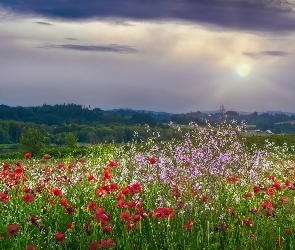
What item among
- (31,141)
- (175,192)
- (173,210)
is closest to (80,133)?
(31,141)

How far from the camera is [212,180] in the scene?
23.8 feet

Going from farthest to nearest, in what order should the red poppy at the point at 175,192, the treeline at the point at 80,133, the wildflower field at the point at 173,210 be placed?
the treeline at the point at 80,133, the red poppy at the point at 175,192, the wildflower field at the point at 173,210

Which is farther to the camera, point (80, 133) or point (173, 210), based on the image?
point (80, 133)

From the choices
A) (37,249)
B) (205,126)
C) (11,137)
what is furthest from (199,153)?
(11,137)

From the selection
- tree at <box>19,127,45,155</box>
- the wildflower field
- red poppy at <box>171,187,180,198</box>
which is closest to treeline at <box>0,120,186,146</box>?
tree at <box>19,127,45,155</box>

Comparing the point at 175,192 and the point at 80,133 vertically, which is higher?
the point at 175,192

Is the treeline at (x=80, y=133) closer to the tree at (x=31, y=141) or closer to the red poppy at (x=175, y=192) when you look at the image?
the tree at (x=31, y=141)

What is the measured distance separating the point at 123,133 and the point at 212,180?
493 feet

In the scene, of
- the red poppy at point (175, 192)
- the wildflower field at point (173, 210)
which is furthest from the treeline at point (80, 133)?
the red poppy at point (175, 192)

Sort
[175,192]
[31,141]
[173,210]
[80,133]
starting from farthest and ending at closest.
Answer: [80,133]
[31,141]
[175,192]
[173,210]

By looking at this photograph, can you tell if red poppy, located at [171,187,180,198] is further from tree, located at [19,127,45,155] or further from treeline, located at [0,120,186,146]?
treeline, located at [0,120,186,146]

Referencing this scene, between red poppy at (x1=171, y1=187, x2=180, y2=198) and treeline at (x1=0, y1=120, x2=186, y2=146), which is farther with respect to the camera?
treeline at (x1=0, y1=120, x2=186, y2=146)

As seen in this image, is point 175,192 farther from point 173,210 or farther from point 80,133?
point 80,133

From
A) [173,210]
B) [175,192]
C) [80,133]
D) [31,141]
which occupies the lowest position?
[80,133]
